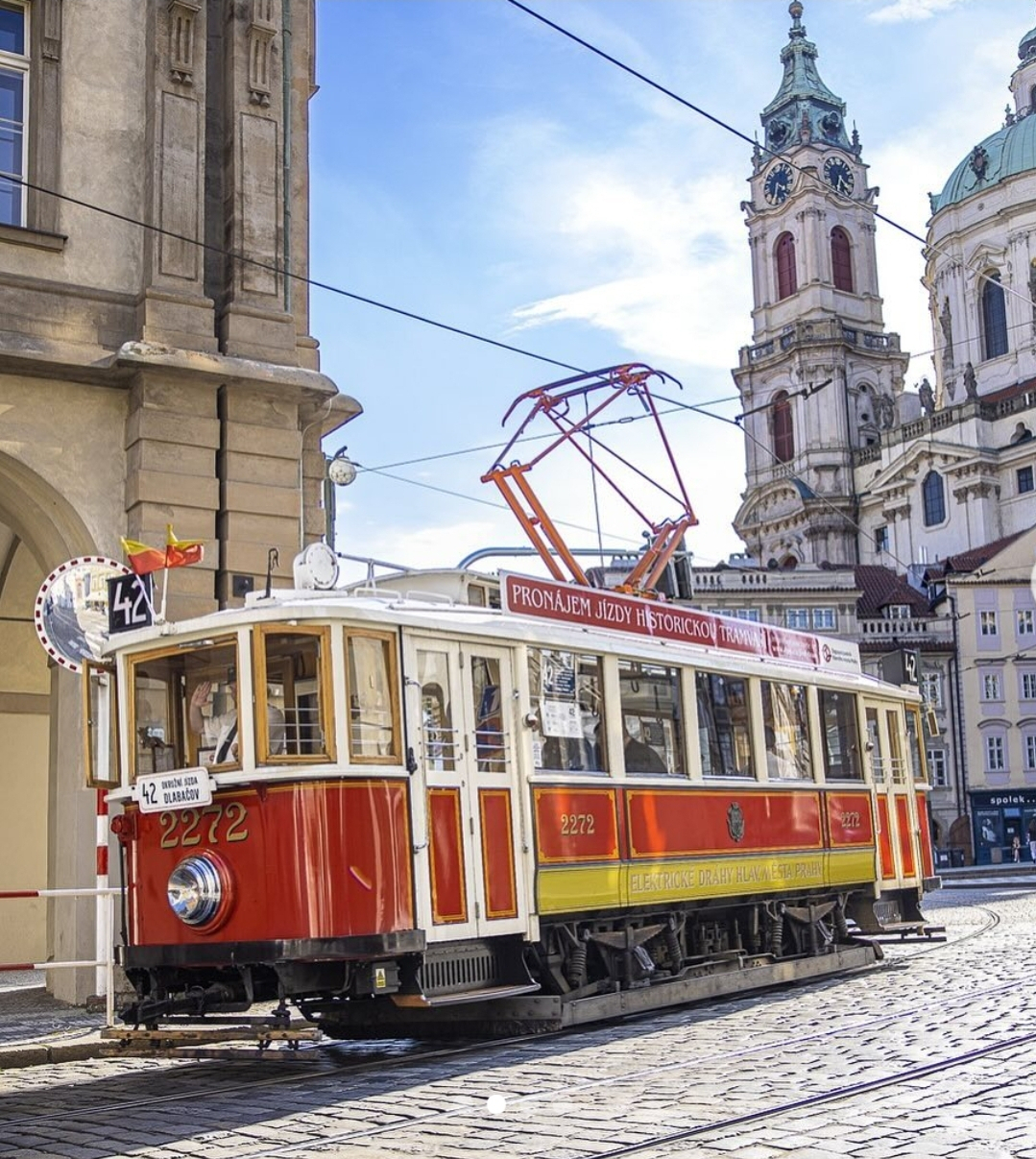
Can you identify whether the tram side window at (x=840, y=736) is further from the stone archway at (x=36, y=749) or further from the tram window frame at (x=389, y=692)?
the stone archway at (x=36, y=749)

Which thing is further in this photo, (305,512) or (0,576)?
(0,576)

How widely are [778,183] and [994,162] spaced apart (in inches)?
483

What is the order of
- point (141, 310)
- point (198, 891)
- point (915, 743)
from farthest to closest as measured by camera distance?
point (915, 743)
point (141, 310)
point (198, 891)

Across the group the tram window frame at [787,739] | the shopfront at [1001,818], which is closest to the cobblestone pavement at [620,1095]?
the tram window frame at [787,739]

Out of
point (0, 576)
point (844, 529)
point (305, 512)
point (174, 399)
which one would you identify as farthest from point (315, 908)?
point (844, 529)

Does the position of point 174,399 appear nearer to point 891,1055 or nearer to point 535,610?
point 535,610

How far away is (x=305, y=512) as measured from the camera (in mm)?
16859

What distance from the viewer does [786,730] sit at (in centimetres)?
1471

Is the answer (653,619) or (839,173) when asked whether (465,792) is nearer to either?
(653,619)

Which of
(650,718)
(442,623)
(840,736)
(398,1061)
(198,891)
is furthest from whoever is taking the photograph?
(840,736)

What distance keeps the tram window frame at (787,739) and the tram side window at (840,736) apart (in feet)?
1.26

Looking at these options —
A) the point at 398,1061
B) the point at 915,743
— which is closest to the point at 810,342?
the point at 915,743

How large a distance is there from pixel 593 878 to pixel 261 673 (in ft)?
10.6

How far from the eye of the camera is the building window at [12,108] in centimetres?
1501
